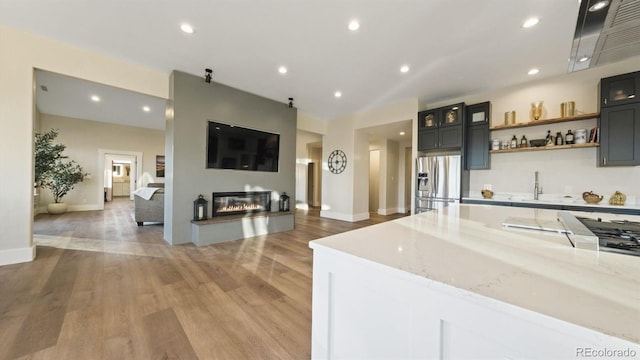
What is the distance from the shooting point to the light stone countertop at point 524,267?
0.47 metres

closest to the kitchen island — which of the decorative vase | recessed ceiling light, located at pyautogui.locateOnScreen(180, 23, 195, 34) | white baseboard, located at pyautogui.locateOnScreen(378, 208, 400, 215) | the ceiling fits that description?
the ceiling

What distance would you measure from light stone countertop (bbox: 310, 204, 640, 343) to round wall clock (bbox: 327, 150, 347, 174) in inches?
193

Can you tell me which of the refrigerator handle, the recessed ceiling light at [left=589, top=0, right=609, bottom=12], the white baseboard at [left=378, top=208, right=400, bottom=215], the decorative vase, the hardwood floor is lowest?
the hardwood floor

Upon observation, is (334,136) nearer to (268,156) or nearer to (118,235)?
A: (268,156)

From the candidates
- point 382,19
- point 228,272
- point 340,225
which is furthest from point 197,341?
point 340,225

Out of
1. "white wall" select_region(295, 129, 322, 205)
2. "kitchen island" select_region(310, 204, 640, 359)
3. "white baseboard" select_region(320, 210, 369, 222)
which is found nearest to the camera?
"kitchen island" select_region(310, 204, 640, 359)

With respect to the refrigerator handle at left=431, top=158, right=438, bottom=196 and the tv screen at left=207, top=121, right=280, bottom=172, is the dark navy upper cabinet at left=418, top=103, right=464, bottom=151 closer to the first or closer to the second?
the refrigerator handle at left=431, top=158, right=438, bottom=196

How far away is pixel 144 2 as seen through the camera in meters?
2.20

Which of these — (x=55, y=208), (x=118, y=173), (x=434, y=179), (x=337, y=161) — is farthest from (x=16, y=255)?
(x=118, y=173)

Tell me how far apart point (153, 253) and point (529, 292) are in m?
3.85

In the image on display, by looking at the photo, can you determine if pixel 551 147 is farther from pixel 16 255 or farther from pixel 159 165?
pixel 159 165

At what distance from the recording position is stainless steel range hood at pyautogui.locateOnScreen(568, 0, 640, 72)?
93cm

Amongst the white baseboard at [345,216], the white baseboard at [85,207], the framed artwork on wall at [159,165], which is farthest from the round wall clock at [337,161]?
the white baseboard at [85,207]

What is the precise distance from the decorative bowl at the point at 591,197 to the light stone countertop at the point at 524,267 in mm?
3221
